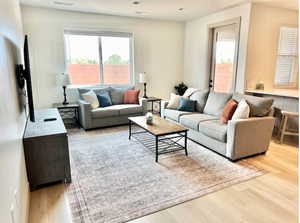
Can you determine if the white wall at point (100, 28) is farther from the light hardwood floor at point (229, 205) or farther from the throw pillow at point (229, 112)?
the light hardwood floor at point (229, 205)

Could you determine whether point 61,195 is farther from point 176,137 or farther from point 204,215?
point 176,137

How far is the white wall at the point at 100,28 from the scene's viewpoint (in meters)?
4.56

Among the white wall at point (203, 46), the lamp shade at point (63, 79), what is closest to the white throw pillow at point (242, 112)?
the white wall at point (203, 46)

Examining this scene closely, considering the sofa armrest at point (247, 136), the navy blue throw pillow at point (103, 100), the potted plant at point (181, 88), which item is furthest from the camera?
the potted plant at point (181, 88)

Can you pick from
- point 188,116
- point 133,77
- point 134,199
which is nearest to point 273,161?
point 188,116

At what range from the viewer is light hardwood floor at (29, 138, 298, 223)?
1869mm

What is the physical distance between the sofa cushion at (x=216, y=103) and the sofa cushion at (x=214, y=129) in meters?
0.41

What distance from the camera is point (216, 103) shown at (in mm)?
3891

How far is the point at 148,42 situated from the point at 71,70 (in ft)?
7.28

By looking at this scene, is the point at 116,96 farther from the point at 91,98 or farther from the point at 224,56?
the point at 224,56

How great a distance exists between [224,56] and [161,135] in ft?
10.4

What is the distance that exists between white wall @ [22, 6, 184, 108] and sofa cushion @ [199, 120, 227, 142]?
2.94 metres

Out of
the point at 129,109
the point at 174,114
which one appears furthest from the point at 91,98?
the point at 174,114

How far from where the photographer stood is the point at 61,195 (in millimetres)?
2207
